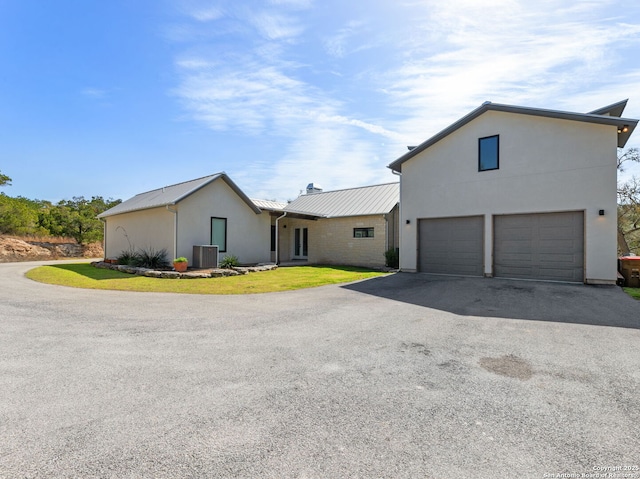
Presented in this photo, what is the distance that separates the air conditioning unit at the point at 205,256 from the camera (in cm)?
1448

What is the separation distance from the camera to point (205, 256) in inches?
573

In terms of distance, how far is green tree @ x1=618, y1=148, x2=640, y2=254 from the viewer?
65.2 ft

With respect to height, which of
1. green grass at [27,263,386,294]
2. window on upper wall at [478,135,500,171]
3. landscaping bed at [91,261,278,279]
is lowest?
green grass at [27,263,386,294]

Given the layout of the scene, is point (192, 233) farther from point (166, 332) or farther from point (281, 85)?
point (166, 332)

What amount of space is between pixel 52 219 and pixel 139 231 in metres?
16.6

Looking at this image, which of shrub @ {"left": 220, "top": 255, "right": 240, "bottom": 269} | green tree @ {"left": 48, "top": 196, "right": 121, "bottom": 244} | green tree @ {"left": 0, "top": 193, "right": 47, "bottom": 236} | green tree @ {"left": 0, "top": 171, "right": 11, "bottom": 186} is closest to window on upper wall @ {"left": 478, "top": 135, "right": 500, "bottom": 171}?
shrub @ {"left": 220, "top": 255, "right": 240, "bottom": 269}

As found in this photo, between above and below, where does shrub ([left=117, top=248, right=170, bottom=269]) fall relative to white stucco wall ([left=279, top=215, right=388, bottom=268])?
below

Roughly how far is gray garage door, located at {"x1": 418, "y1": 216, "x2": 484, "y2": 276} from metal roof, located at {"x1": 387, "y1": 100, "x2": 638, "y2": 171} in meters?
3.12

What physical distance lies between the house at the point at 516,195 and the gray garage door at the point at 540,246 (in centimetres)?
3

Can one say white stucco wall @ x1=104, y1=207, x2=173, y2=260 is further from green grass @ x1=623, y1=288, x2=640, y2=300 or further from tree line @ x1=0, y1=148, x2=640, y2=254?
green grass @ x1=623, y1=288, x2=640, y2=300

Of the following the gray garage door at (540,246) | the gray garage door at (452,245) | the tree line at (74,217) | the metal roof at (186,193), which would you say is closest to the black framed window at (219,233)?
the metal roof at (186,193)

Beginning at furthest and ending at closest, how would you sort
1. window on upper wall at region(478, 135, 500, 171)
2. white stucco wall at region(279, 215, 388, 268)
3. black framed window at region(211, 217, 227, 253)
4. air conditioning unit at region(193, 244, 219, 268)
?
white stucco wall at region(279, 215, 388, 268), black framed window at region(211, 217, 227, 253), air conditioning unit at region(193, 244, 219, 268), window on upper wall at region(478, 135, 500, 171)

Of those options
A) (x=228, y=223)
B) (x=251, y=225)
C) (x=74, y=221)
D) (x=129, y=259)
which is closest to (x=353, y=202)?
(x=251, y=225)

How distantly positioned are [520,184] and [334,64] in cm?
791
